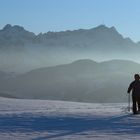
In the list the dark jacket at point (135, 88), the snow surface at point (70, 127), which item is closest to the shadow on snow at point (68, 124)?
the snow surface at point (70, 127)

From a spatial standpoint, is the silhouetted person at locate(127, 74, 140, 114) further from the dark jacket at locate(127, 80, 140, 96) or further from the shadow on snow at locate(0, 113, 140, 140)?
the shadow on snow at locate(0, 113, 140, 140)

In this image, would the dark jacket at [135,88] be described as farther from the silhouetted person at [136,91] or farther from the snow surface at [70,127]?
the snow surface at [70,127]

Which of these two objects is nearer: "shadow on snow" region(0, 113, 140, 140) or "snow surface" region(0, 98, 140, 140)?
"snow surface" region(0, 98, 140, 140)

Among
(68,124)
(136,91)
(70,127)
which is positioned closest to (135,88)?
(136,91)

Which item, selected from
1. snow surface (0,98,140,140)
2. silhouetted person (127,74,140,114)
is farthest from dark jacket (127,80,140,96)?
snow surface (0,98,140,140)

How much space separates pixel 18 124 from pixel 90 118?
4.12 m

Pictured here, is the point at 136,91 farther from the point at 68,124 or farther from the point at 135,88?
the point at 68,124

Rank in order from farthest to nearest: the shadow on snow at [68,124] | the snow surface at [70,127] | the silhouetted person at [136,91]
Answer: the silhouetted person at [136,91], the shadow on snow at [68,124], the snow surface at [70,127]

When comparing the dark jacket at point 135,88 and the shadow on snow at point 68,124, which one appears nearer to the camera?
the shadow on snow at point 68,124

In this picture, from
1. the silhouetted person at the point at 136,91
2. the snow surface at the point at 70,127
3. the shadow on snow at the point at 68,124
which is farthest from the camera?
the silhouetted person at the point at 136,91

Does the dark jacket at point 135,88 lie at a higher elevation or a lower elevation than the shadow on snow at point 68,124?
higher

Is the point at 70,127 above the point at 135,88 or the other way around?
the other way around

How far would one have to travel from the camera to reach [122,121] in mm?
19219

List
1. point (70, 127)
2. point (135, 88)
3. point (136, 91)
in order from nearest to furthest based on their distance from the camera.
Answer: point (70, 127) < point (136, 91) < point (135, 88)
